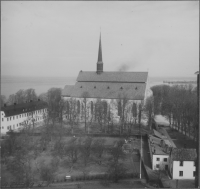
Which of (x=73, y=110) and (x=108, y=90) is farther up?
(x=108, y=90)

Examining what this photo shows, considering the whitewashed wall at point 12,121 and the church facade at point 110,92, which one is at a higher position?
the church facade at point 110,92

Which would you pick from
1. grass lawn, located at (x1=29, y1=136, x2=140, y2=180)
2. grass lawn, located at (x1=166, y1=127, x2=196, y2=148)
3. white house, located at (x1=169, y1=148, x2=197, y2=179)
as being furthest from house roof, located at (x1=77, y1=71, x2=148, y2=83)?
white house, located at (x1=169, y1=148, x2=197, y2=179)

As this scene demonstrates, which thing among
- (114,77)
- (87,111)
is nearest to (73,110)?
(87,111)

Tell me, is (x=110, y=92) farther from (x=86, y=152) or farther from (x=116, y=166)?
(x=116, y=166)

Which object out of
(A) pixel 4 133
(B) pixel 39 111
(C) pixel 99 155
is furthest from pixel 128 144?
(B) pixel 39 111

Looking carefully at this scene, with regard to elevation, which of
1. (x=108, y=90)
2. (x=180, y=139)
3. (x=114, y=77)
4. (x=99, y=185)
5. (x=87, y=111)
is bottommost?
(x=99, y=185)

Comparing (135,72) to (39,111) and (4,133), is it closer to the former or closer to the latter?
(39,111)

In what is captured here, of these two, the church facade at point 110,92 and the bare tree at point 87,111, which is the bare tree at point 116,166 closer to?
the church facade at point 110,92

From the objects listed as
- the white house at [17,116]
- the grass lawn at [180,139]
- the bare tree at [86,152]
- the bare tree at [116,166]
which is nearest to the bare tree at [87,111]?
the white house at [17,116]
